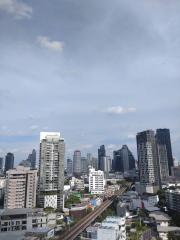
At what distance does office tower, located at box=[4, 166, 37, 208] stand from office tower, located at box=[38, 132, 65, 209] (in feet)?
7.98

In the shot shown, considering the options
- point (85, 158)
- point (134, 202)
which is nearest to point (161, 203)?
point (134, 202)

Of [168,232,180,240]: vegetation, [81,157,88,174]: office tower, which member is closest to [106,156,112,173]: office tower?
[81,157,88,174]: office tower

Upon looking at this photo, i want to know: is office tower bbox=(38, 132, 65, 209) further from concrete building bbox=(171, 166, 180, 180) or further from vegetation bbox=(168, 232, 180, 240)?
concrete building bbox=(171, 166, 180, 180)

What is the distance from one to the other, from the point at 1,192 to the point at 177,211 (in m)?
53.8

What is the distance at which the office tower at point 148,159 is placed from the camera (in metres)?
85.4

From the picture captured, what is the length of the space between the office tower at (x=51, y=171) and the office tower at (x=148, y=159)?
35218 mm

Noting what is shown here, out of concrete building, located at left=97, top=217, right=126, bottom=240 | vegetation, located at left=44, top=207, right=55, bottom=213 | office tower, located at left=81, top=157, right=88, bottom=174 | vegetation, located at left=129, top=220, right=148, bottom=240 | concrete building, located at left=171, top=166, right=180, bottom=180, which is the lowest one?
vegetation, located at left=129, top=220, right=148, bottom=240

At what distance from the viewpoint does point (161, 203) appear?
59.0 m

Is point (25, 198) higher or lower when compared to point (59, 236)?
higher

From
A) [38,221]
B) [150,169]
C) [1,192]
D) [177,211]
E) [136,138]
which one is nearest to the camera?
[38,221]

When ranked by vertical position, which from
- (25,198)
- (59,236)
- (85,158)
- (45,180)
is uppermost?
(85,158)

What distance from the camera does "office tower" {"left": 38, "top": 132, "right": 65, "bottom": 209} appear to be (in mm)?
59000

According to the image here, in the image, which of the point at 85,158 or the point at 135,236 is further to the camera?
the point at 85,158

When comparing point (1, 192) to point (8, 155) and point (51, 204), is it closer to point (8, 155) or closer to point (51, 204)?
point (51, 204)
